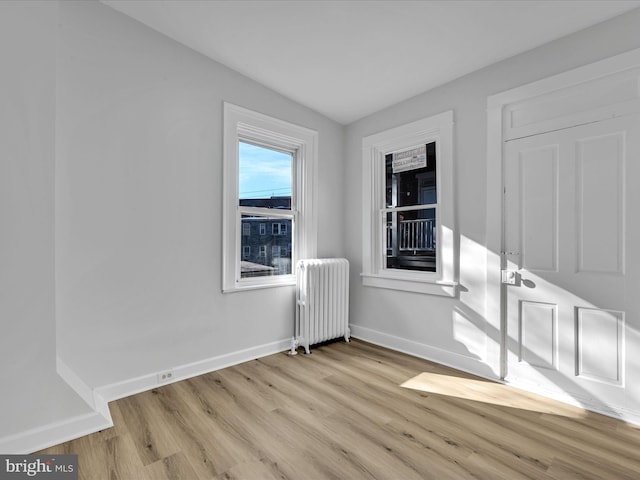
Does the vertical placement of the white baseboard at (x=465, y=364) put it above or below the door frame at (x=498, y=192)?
below

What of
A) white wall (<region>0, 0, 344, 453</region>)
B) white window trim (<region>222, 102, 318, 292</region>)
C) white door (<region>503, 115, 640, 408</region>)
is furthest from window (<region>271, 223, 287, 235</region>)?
white door (<region>503, 115, 640, 408</region>)

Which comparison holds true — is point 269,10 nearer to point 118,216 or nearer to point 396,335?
point 118,216

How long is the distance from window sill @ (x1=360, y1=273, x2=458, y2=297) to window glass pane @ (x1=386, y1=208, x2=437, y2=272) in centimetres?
17

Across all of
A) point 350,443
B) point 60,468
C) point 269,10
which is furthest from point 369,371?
point 269,10

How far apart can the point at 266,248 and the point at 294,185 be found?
817mm

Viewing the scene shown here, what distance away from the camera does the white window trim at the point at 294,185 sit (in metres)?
2.93

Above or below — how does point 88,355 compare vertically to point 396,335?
above

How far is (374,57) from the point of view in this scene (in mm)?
2689

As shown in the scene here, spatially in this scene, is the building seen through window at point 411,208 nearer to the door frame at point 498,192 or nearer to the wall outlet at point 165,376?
the door frame at point 498,192

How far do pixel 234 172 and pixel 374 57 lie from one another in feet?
5.22

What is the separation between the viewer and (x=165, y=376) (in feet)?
8.40

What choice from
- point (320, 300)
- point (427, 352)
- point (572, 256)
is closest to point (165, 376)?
point (320, 300)

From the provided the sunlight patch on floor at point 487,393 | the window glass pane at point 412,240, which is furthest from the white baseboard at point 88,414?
the window glass pane at point 412,240

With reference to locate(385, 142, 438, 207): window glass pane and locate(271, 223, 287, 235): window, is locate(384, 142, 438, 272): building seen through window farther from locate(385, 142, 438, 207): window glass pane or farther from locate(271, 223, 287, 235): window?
locate(271, 223, 287, 235): window
